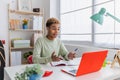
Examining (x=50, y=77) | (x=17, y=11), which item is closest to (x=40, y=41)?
(x=50, y=77)

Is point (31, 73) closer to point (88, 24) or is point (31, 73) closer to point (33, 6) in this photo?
point (88, 24)

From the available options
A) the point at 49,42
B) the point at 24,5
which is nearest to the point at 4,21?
the point at 24,5

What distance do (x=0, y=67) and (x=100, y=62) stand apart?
6.82 ft

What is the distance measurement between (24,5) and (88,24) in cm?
172

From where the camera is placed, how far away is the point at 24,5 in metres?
3.69

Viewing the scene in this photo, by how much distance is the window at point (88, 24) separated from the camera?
2.44 metres

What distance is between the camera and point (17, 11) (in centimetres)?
350

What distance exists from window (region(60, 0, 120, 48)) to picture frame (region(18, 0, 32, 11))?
0.84 meters

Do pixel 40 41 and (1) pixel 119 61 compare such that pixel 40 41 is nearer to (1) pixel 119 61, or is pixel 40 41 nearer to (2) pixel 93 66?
(2) pixel 93 66

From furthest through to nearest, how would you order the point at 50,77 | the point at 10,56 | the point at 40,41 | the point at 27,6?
1. the point at 27,6
2. the point at 10,56
3. the point at 40,41
4. the point at 50,77

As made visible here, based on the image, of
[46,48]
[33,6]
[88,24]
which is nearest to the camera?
[46,48]

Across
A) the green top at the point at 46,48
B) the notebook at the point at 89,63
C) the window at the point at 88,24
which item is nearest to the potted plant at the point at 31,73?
the notebook at the point at 89,63

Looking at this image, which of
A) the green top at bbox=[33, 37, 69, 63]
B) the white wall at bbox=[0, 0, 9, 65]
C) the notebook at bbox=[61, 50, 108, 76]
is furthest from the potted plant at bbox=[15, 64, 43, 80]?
the white wall at bbox=[0, 0, 9, 65]

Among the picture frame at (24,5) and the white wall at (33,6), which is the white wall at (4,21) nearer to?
the white wall at (33,6)
